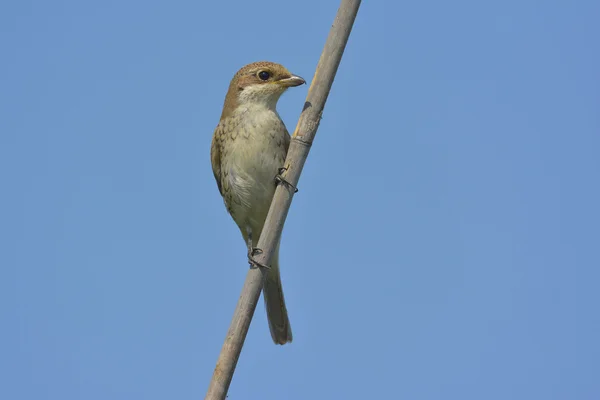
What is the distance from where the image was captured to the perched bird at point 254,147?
610 centimetres

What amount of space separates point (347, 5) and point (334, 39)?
0.68 feet

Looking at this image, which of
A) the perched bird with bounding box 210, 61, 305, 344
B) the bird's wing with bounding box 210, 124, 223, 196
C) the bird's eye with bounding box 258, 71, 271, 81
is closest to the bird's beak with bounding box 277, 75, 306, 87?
the perched bird with bounding box 210, 61, 305, 344

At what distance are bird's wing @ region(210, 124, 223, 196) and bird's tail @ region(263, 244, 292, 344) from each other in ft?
2.65

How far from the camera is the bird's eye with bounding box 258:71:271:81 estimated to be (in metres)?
6.31

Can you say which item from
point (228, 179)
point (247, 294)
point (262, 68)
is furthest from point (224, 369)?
point (262, 68)

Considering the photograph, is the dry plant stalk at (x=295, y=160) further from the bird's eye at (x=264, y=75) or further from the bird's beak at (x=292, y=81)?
the bird's eye at (x=264, y=75)

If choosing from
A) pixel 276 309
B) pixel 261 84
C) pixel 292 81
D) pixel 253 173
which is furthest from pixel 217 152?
pixel 276 309

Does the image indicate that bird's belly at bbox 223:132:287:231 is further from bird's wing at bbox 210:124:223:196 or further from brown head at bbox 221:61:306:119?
brown head at bbox 221:61:306:119

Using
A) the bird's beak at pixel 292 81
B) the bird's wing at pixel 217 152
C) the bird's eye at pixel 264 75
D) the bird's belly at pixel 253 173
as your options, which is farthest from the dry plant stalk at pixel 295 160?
the bird's wing at pixel 217 152

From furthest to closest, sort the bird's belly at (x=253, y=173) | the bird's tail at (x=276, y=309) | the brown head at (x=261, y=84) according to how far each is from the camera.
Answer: the bird's tail at (x=276, y=309), the brown head at (x=261, y=84), the bird's belly at (x=253, y=173)

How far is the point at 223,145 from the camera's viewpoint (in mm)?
6410

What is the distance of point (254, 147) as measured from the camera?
609cm

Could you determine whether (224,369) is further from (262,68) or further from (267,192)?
(262,68)

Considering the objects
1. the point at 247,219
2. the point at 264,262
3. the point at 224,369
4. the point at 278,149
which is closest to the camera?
the point at 224,369
